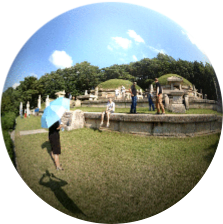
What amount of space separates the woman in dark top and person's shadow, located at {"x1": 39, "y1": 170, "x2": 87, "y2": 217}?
1.31ft

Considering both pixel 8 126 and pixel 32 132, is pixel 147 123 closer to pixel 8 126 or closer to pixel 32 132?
pixel 32 132

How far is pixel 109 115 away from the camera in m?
4.46

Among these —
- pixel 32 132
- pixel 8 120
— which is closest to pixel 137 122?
pixel 32 132

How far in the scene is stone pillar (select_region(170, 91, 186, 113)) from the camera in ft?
15.0

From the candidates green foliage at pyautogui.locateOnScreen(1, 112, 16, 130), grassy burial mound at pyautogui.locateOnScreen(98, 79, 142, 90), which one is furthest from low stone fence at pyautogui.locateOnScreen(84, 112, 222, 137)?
green foliage at pyautogui.locateOnScreen(1, 112, 16, 130)

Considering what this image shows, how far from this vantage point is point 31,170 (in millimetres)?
4969

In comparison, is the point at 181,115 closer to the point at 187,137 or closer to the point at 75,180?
the point at 187,137

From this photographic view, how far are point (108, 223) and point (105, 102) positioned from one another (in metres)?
3.36

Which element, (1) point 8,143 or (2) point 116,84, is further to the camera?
(1) point 8,143

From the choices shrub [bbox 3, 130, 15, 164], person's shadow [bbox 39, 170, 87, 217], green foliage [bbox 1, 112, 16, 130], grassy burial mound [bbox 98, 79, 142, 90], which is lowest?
person's shadow [bbox 39, 170, 87, 217]

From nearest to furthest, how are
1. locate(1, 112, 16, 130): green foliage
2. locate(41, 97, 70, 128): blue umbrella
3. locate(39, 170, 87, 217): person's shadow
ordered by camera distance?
locate(41, 97, 70, 128): blue umbrella
locate(39, 170, 87, 217): person's shadow
locate(1, 112, 16, 130): green foliage

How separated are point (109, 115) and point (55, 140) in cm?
127

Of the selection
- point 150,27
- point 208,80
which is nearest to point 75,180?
point 150,27

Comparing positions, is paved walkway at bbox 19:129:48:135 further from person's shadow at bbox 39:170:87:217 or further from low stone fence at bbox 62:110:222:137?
person's shadow at bbox 39:170:87:217
